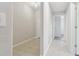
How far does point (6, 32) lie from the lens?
0.75m

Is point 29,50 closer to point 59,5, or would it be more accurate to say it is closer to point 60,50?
point 60,50

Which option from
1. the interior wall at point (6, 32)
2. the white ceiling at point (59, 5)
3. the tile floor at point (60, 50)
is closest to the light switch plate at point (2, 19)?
the interior wall at point (6, 32)

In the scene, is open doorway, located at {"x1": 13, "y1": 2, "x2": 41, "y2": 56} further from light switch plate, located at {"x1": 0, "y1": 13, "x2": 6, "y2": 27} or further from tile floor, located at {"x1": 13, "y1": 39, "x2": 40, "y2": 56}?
light switch plate, located at {"x1": 0, "y1": 13, "x2": 6, "y2": 27}

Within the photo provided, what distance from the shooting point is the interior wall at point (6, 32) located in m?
0.75

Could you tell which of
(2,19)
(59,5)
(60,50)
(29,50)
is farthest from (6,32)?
(29,50)

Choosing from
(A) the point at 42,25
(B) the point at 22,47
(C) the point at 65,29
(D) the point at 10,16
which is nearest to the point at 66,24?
(C) the point at 65,29

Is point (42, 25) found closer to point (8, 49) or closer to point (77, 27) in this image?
point (77, 27)

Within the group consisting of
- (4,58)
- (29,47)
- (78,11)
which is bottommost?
(29,47)

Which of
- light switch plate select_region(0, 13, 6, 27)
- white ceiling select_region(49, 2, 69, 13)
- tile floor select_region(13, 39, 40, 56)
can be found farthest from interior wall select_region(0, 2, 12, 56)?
tile floor select_region(13, 39, 40, 56)

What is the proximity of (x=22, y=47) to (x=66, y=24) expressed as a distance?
134 cm

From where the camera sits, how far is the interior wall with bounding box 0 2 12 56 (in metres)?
0.75

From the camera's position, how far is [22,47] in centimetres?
226

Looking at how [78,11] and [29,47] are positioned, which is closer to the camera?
[78,11]

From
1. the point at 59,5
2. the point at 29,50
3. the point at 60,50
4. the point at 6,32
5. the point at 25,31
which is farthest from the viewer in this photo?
the point at 25,31
